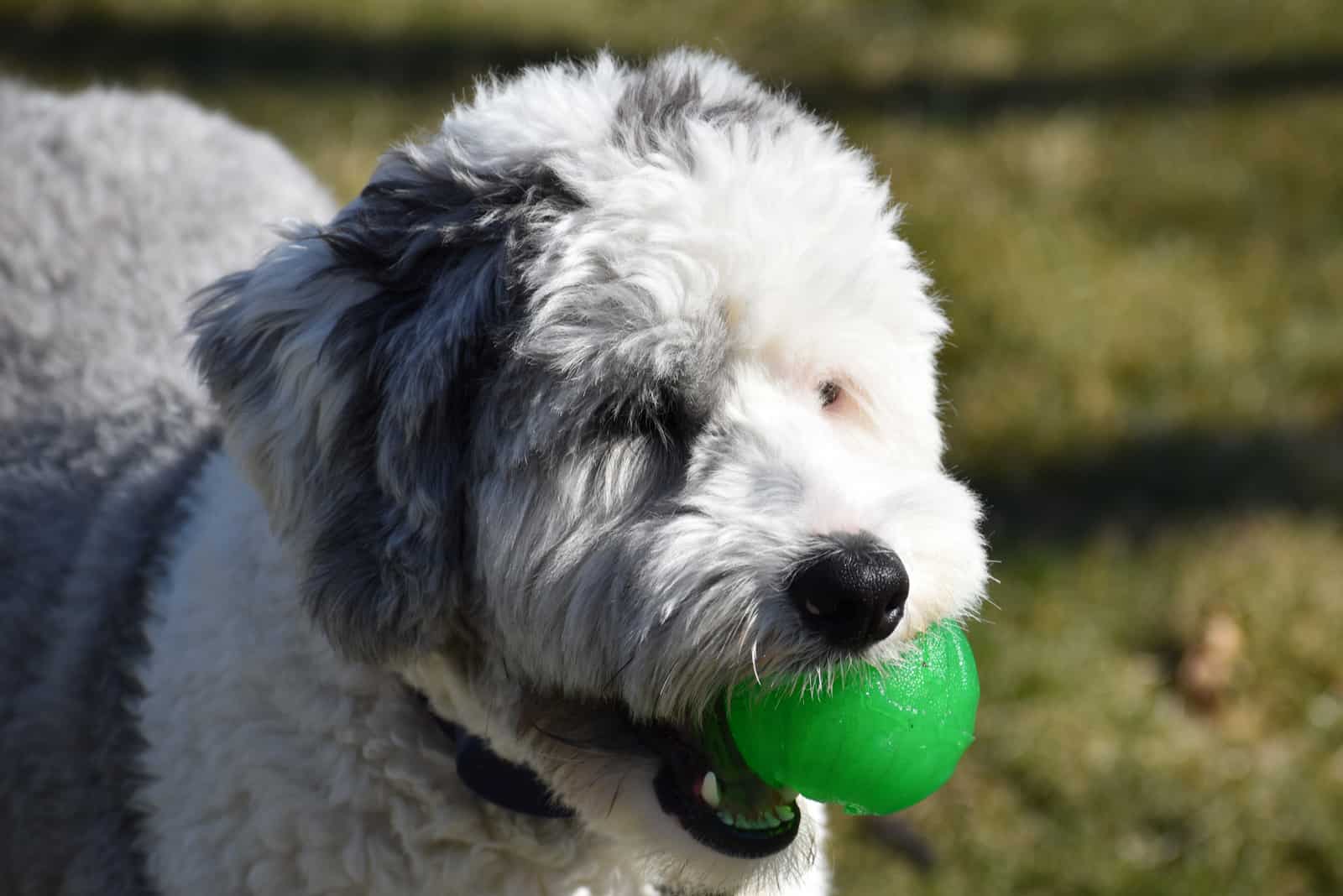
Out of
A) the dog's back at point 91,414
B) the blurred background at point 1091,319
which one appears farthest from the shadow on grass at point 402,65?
the dog's back at point 91,414

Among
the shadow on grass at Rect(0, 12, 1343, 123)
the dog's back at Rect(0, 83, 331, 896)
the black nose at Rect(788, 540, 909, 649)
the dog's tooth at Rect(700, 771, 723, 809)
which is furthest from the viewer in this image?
the shadow on grass at Rect(0, 12, 1343, 123)

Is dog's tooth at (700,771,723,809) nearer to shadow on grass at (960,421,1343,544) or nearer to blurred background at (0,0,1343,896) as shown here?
blurred background at (0,0,1343,896)

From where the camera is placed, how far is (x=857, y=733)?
88.8 inches

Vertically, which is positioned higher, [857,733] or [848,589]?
[848,589]

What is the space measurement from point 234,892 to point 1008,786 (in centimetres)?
207

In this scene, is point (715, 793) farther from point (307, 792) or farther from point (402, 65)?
point (402, 65)

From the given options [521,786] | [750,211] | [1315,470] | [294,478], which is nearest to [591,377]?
[750,211]

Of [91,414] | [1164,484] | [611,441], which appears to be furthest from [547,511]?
[1164,484]

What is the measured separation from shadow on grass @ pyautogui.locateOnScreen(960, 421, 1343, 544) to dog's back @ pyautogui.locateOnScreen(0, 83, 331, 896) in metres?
2.25

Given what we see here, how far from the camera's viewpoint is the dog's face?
2.19m

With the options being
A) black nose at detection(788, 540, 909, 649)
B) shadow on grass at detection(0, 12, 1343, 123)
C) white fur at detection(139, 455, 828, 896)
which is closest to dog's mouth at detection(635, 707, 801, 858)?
white fur at detection(139, 455, 828, 896)

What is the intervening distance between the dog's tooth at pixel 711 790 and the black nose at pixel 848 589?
0.34 metres

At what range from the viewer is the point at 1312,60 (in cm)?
711

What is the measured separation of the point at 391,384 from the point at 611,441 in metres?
0.34
